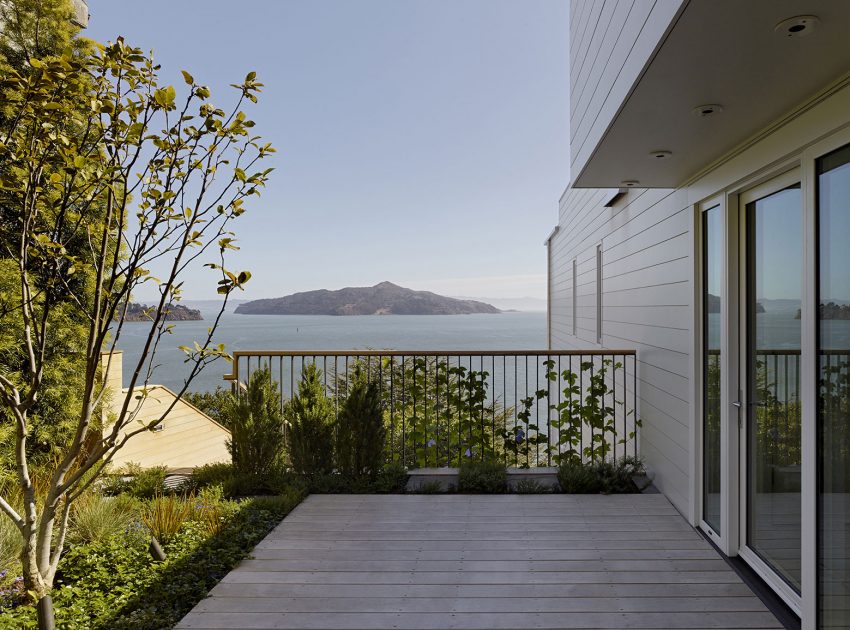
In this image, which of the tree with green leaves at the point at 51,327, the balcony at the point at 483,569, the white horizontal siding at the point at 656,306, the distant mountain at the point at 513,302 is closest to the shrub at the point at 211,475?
the balcony at the point at 483,569

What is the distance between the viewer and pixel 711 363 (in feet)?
10.9

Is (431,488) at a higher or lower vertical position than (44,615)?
lower

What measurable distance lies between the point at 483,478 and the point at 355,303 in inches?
1765

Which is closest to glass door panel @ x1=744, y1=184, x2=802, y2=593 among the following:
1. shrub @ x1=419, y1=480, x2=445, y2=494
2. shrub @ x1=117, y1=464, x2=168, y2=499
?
shrub @ x1=419, y1=480, x2=445, y2=494

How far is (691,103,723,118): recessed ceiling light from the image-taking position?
2311mm

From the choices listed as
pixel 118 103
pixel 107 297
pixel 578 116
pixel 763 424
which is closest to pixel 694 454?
pixel 763 424

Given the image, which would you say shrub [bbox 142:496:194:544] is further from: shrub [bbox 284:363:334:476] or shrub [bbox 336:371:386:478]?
shrub [bbox 336:371:386:478]

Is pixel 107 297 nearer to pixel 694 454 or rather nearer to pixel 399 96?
pixel 694 454

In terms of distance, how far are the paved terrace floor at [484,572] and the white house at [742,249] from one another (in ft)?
1.07

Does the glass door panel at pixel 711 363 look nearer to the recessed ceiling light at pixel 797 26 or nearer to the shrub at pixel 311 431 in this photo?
the recessed ceiling light at pixel 797 26

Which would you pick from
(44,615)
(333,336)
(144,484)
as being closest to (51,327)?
(144,484)

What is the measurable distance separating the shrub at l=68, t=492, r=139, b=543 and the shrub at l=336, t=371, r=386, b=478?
1.59m

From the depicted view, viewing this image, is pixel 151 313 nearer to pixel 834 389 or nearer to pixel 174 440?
pixel 834 389

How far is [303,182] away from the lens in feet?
95.6
